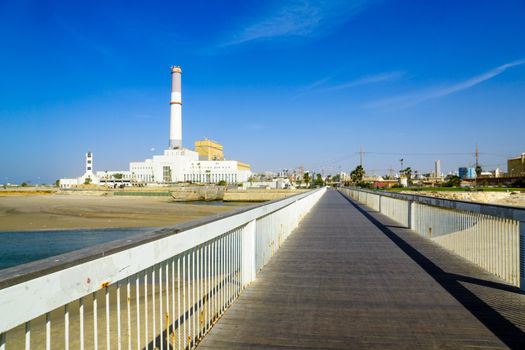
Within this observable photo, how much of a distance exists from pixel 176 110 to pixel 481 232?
166 meters

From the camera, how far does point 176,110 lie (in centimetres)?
16600

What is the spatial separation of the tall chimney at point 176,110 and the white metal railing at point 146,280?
163064 mm

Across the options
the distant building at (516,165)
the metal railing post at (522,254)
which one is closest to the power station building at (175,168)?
the distant building at (516,165)

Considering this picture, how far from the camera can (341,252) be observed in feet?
27.6

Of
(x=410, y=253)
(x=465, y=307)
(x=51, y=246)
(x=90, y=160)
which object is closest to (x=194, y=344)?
(x=465, y=307)

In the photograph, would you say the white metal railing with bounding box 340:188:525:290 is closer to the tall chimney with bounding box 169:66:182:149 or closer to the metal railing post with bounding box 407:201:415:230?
the metal railing post with bounding box 407:201:415:230

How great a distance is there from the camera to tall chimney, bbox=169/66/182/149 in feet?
545

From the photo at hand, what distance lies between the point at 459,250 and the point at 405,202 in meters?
5.65

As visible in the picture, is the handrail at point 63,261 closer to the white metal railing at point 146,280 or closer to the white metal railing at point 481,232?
the white metal railing at point 146,280

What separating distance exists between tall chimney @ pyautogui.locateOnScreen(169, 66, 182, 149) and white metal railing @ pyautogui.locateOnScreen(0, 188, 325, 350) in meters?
163

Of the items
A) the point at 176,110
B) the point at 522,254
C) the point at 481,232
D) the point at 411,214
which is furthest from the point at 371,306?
the point at 176,110

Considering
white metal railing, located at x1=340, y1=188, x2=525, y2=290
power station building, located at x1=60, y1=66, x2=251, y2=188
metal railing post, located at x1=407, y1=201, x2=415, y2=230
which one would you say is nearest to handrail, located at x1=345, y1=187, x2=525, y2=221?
white metal railing, located at x1=340, y1=188, x2=525, y2=290

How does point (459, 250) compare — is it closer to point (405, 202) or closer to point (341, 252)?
point (341, 252)

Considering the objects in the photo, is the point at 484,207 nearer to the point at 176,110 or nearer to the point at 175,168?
the point at 175,168
